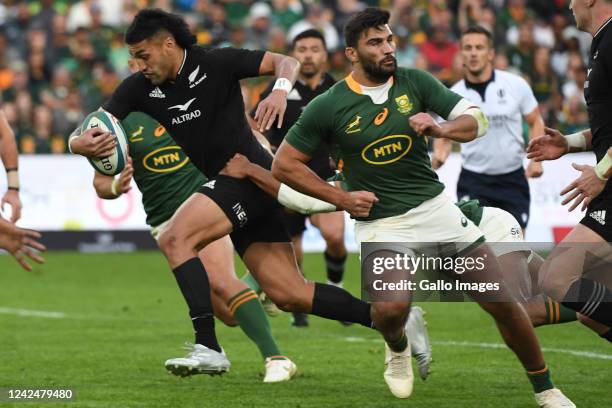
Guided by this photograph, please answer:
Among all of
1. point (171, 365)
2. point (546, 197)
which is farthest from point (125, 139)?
point (546, 197)

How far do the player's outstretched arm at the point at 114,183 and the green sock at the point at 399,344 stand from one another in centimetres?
245

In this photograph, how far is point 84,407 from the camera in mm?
7699

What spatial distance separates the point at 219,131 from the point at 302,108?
356 centimetres

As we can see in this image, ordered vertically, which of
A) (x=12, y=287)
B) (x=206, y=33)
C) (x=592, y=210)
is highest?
(x=206, y=33)

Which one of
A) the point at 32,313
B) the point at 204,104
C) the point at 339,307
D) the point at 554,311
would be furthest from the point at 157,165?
the point at 32,313

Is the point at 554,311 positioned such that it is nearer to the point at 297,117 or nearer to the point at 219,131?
the point at 219,131

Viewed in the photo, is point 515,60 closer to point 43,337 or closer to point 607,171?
point 43,337

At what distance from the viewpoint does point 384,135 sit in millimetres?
7457

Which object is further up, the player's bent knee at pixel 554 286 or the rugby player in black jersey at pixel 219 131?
the rugby player in black jersey at pixel 219 131

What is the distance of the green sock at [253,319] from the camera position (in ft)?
29.1

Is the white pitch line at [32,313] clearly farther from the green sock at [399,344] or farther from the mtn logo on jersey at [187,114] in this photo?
the green sock at [399,344]

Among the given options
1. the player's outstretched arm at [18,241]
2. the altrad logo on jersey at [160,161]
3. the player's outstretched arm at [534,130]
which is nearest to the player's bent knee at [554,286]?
the player's outstretched arm at [18,241]

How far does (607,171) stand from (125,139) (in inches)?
142

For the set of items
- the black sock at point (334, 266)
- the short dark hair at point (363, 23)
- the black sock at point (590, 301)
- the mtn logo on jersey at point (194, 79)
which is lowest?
the black sock at point (334, 266)
